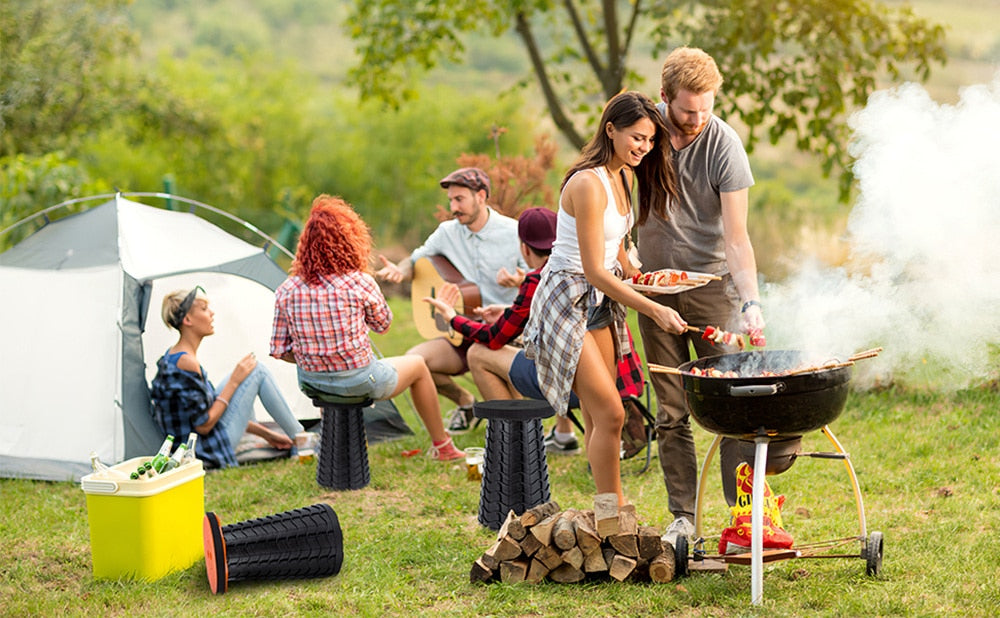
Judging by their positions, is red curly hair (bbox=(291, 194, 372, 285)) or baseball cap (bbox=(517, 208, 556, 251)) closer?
baseball cap (bbox=(517, 208, 556, 251))

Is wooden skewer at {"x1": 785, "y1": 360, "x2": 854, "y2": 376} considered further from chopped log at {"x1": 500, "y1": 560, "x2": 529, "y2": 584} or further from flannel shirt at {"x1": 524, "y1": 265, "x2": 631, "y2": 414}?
chopped log at {"x1": 500, "y1": 560, "x2": 529, "y2": 584}

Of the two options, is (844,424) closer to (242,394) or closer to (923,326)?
→ (923,326)

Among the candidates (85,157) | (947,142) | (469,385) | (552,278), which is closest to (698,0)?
(469,385)

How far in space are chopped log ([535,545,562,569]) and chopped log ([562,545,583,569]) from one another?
0.10 feet

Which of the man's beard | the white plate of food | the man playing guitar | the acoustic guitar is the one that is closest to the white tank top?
the white plate of food

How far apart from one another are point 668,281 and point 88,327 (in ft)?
10.6

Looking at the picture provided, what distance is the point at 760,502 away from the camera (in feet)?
9.87

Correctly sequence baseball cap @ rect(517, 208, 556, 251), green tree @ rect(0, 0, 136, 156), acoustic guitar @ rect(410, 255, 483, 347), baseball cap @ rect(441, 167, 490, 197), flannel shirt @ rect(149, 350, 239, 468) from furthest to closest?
1. green tree @ rect(0, 0, 136, 156)
2. acoustic guitar @ rect(410, 255, 483, 347)
3. baseball cap @ rect(441, 167, 490, 197)
4. flannel shirt @ rect(149, 350, 239, 468)
5. baseball cap @ rect(517, 208, 556, 251)

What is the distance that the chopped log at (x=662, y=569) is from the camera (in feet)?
10.8

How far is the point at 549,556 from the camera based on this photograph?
3.36 m

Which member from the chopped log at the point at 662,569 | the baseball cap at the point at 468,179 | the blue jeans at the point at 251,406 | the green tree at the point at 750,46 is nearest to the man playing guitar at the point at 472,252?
the baseball cap at the point at 468,179

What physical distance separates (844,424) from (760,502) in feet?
8.57

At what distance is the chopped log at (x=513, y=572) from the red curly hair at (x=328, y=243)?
1.81 metres

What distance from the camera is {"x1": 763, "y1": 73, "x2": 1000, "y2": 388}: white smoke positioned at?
11.4 feet
